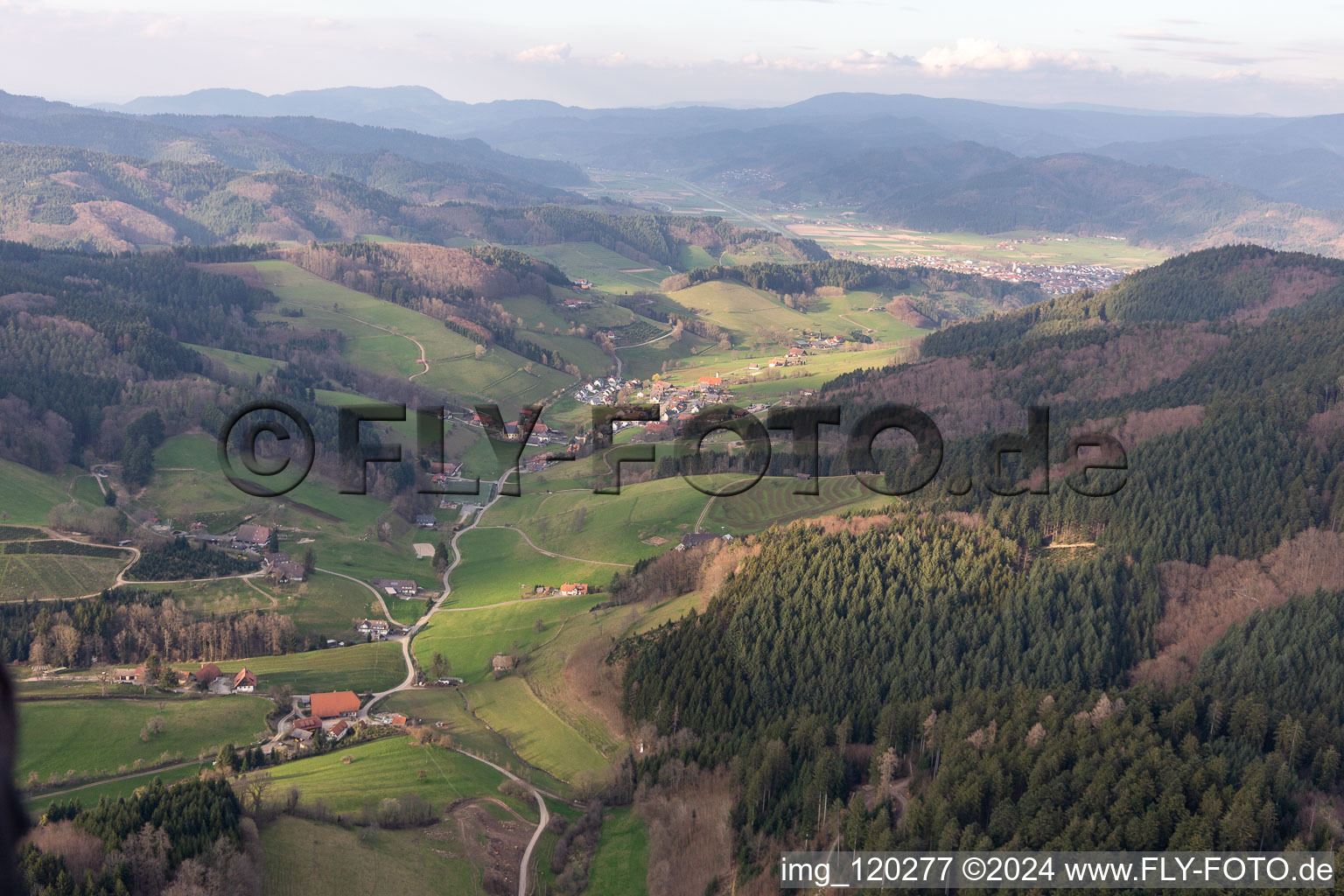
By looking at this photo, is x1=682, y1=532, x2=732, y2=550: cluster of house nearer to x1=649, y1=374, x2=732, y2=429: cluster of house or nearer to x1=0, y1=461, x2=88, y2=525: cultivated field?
x1=649, y1=374, x2=732, y2=429: cluster of house

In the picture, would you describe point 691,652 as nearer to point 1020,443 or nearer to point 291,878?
point 291,878

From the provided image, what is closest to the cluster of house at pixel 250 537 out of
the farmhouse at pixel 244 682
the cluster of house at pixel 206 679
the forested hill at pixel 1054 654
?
the cluster of house at pixel 206 679

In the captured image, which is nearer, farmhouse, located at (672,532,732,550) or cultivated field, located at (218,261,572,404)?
farmhouse, located at (672,532,732,550)

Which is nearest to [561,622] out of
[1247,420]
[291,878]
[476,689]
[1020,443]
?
[476,689]

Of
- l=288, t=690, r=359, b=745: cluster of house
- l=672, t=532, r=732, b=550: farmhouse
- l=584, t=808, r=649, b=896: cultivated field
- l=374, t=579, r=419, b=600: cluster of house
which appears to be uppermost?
l=672, t=532, r=732, b=550: farmhouse

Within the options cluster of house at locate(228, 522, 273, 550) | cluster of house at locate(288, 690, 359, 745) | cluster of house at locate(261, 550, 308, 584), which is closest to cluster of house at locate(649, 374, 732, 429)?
cluster of house at locate(228, 522, 273, 550)

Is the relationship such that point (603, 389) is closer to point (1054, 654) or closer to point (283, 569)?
point (283, 569)
